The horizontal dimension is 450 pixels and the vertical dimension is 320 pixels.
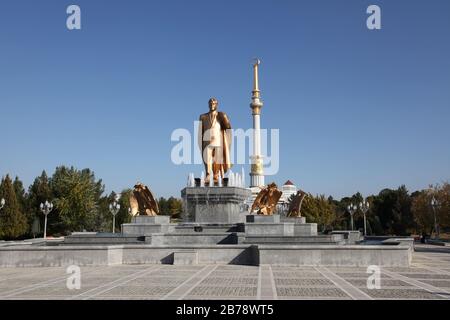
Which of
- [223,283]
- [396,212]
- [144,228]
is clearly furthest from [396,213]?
[223,283]

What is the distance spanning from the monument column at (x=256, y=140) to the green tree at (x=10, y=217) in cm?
5133

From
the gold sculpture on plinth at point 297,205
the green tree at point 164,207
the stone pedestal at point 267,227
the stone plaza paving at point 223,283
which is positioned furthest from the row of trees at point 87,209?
the stone plaza paving at point 223,283

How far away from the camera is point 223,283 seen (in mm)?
11656

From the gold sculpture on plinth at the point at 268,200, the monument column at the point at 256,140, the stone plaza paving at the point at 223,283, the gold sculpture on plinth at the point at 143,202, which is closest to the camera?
the stone plaza paving at the point at 223,283

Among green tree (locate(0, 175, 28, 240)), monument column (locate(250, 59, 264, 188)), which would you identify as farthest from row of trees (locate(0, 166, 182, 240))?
monument column (locate(250, 59, 264, 188))

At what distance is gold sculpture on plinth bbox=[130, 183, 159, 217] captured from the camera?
21516 millimetres

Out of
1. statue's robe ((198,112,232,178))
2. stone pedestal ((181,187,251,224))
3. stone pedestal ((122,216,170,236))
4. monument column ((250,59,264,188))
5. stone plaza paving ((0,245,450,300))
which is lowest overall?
stone plaza paving ((0,245,450,300))

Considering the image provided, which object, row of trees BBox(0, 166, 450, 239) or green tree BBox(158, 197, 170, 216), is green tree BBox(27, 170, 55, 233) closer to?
row of trees BBox(0, 166, 450, 239)

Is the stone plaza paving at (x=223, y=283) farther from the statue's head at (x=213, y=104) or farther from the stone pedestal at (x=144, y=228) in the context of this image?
the statue's head at (x=213, y=104)

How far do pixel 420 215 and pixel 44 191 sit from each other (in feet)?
142

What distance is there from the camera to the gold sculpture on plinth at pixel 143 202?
21.5 metres

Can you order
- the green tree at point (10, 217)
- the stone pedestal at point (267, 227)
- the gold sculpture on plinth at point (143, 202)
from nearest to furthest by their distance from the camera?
the stone pedestal at point (267, 227), the gold sculpture on plinth at point (143, 202), the green tree at point (10, 217)
